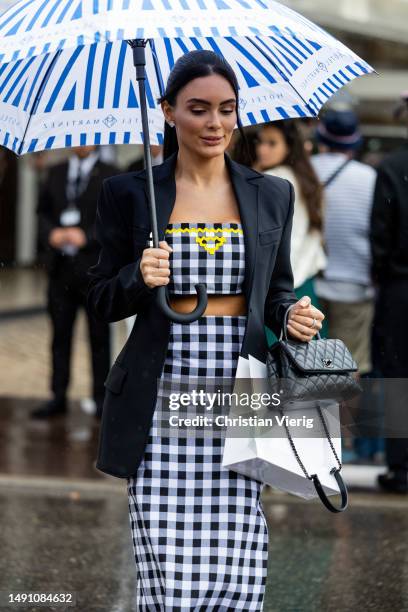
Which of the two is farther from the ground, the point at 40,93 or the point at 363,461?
the point at 40,93

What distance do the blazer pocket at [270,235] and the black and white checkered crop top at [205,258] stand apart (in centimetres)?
7

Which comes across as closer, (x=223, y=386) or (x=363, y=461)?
(x=223, y=386)

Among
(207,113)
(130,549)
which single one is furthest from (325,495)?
(130,549)

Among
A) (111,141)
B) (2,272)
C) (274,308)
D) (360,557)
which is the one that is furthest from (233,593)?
(2,272)

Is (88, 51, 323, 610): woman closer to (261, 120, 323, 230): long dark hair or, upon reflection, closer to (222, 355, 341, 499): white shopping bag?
(222, 355, 341, 499): white shopping bag

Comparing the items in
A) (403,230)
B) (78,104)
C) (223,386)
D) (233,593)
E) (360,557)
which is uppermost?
(78,104)

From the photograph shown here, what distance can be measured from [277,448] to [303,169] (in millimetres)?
3158

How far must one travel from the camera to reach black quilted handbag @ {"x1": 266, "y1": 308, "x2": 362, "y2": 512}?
3289 millimetres

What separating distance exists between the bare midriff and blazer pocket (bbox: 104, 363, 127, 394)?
0.78 ft

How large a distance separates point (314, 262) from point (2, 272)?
16512 mm

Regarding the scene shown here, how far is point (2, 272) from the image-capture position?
22266 millimetres

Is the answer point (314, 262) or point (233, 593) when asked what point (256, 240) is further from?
point (314, 262)

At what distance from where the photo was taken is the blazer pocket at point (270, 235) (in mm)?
3531

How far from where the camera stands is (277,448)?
3.31m
